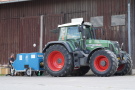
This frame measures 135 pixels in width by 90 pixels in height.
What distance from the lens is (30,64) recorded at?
18.9 meters

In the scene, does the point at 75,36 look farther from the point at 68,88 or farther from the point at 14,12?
the point at 14,12

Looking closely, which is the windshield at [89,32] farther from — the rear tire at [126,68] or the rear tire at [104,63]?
the rear tire at [126,68]

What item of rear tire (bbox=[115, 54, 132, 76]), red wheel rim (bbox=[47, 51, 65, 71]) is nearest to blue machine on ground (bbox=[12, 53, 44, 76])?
red wheel rim (bbox=[47, 51, 65, 71])

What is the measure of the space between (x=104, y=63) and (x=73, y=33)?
2594 mm

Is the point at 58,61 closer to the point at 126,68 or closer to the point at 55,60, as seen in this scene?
the point at 55,60

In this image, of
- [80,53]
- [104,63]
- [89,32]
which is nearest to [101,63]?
[104,63]

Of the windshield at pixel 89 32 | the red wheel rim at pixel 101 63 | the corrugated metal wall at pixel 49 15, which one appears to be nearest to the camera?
the red wheel rim at pixel 101 63

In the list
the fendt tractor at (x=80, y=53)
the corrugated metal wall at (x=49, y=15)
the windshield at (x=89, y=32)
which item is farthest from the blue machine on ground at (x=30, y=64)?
the corrugated metal wall at (x=49, y=15)

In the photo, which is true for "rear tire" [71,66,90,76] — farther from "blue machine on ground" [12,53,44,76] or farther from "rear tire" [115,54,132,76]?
"rear tire" [115,54,132,76]

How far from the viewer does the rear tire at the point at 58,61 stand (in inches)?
679

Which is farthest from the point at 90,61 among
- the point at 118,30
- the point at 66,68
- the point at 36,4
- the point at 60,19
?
the point at 36,4

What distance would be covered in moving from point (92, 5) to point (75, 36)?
4.92 meters

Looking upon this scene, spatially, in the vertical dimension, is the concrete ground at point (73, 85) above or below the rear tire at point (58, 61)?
below

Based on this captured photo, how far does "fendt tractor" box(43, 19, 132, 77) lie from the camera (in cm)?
1662
